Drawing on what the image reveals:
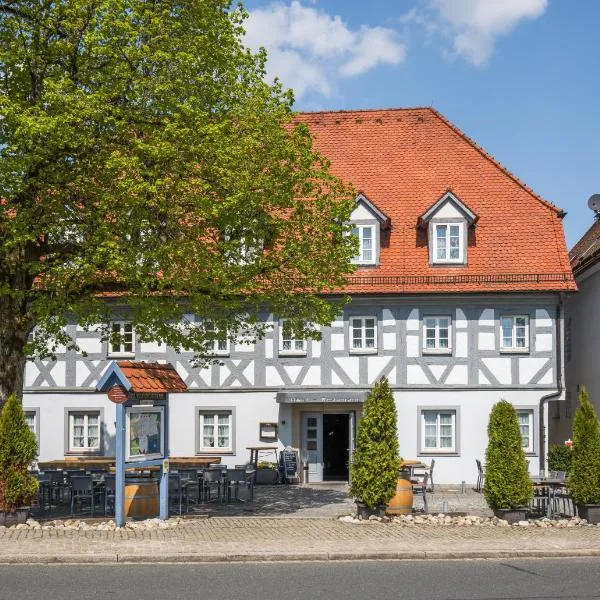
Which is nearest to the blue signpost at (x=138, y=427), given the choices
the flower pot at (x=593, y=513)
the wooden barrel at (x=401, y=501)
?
the wooden barrel at (x=401, y=501)

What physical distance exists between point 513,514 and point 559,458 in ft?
31.6

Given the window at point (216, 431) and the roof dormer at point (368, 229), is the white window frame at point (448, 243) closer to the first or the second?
the roof dormer at point (368, 229)

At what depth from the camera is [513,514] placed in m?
19.5

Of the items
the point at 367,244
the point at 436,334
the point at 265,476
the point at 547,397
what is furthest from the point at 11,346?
the point at 547,397

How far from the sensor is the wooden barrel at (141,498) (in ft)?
64.6

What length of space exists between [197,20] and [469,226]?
12.7 m

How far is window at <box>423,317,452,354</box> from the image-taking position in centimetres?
2914

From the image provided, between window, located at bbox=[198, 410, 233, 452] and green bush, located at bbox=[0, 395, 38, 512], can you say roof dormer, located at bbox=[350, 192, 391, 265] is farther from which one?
green bush, located at bbox=[0, 395, 38, 512]

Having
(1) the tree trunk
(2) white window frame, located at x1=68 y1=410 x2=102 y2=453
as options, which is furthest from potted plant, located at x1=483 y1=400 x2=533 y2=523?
(2) white window frame, located at x1=68 y1=410 x2=102 y2=453

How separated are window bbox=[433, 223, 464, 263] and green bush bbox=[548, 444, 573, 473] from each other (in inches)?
231

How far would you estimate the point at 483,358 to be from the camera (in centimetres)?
2894

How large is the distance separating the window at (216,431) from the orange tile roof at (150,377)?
28.2ft

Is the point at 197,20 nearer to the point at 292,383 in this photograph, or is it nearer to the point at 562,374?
the point at 292,383

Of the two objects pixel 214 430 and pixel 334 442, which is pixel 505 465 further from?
pixel 214 430
